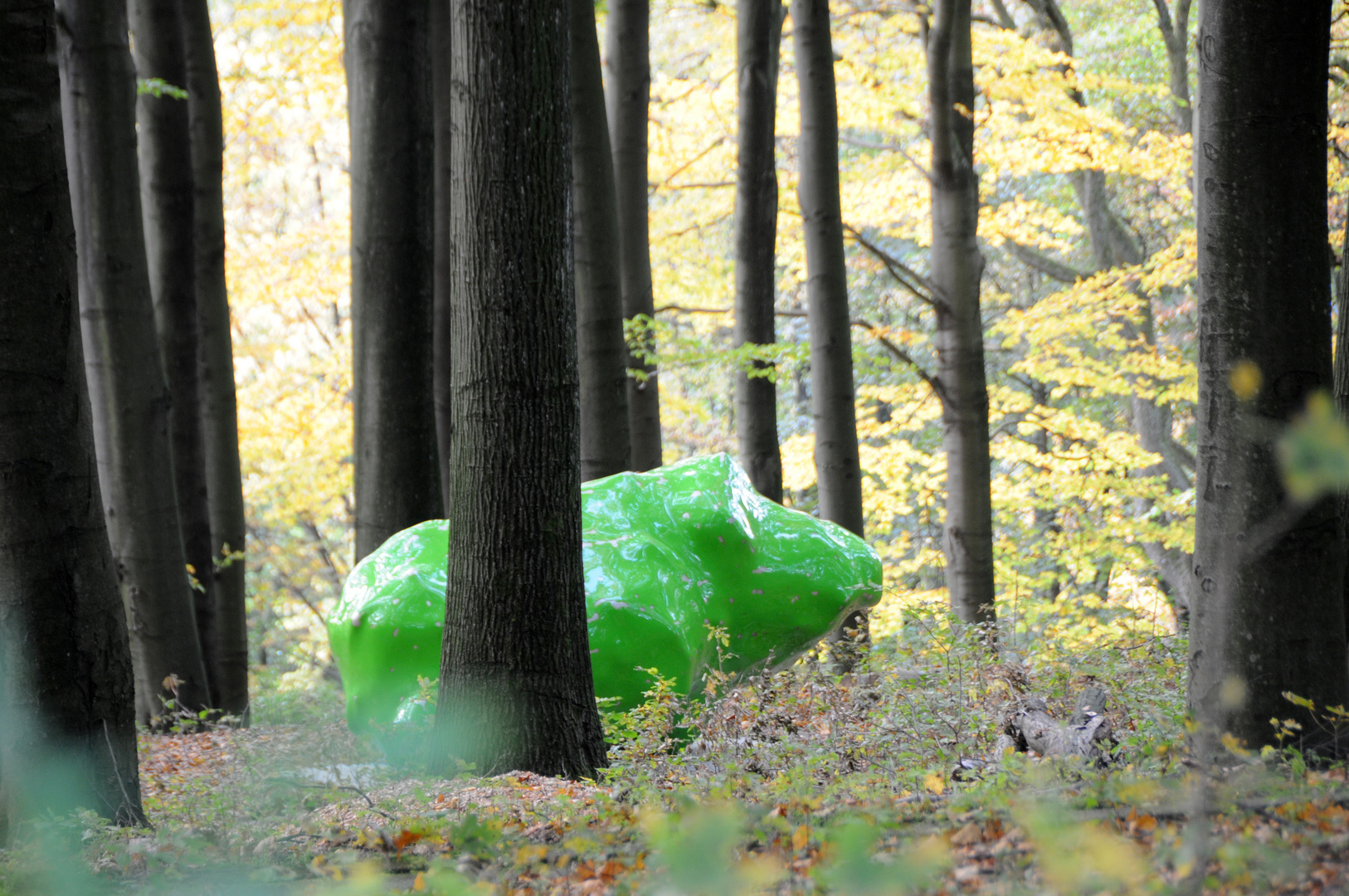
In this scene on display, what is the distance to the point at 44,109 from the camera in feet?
13.1

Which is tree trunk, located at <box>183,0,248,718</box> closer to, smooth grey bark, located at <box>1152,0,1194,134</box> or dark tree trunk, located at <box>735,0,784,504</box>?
dark tree trunk, located at <box>735,0,784,504</box>

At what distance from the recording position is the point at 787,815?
3.19 metres

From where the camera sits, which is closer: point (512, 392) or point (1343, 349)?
point (512, 392)

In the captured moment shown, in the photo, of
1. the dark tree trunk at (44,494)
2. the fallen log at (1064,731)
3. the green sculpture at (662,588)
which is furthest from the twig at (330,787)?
the fallen log at (1064,731)

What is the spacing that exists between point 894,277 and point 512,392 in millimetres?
8661

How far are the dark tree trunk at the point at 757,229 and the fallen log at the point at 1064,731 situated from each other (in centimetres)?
482

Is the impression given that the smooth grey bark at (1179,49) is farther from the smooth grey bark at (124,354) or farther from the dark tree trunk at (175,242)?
the smooth grey bark at (124,354)

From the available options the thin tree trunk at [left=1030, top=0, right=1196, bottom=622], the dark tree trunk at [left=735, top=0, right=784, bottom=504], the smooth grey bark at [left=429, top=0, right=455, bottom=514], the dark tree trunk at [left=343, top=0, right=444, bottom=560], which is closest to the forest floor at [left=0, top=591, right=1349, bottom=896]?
the dark tree trunk at [left=343, top=0, right=444, bottom=560]

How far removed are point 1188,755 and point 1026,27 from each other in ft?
50.0

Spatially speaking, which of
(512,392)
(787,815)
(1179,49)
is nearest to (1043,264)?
(1179,49)

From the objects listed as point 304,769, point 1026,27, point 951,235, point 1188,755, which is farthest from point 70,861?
point 1026,27

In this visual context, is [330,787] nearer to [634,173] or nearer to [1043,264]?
[634,173]

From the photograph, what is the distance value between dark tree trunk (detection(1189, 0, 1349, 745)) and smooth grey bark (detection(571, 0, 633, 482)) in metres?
4.86

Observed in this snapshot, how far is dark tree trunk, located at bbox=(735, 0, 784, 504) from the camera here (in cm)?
954
